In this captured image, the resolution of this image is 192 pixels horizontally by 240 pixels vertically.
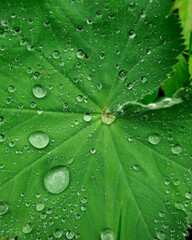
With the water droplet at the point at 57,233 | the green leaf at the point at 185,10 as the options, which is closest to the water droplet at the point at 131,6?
the green leaf at the point at 185,10

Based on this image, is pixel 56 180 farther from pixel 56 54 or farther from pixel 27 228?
pixel 56 54

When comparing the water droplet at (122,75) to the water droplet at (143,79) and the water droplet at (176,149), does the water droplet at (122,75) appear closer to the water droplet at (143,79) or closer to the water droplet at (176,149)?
the water droplet at (143,79)

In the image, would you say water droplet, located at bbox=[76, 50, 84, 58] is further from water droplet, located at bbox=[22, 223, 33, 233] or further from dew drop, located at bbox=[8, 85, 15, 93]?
water droplet, located at bbox=[22, 223, 33, 233]

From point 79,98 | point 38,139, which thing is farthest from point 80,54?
point 38,139

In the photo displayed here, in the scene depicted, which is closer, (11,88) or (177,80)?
(11,88)

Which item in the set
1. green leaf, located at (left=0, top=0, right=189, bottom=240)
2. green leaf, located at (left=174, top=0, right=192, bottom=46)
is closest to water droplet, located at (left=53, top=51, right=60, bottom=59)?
green leaf, located at (left=0, top=0, right=189, bottom=240)

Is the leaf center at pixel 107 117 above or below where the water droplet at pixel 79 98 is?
below
